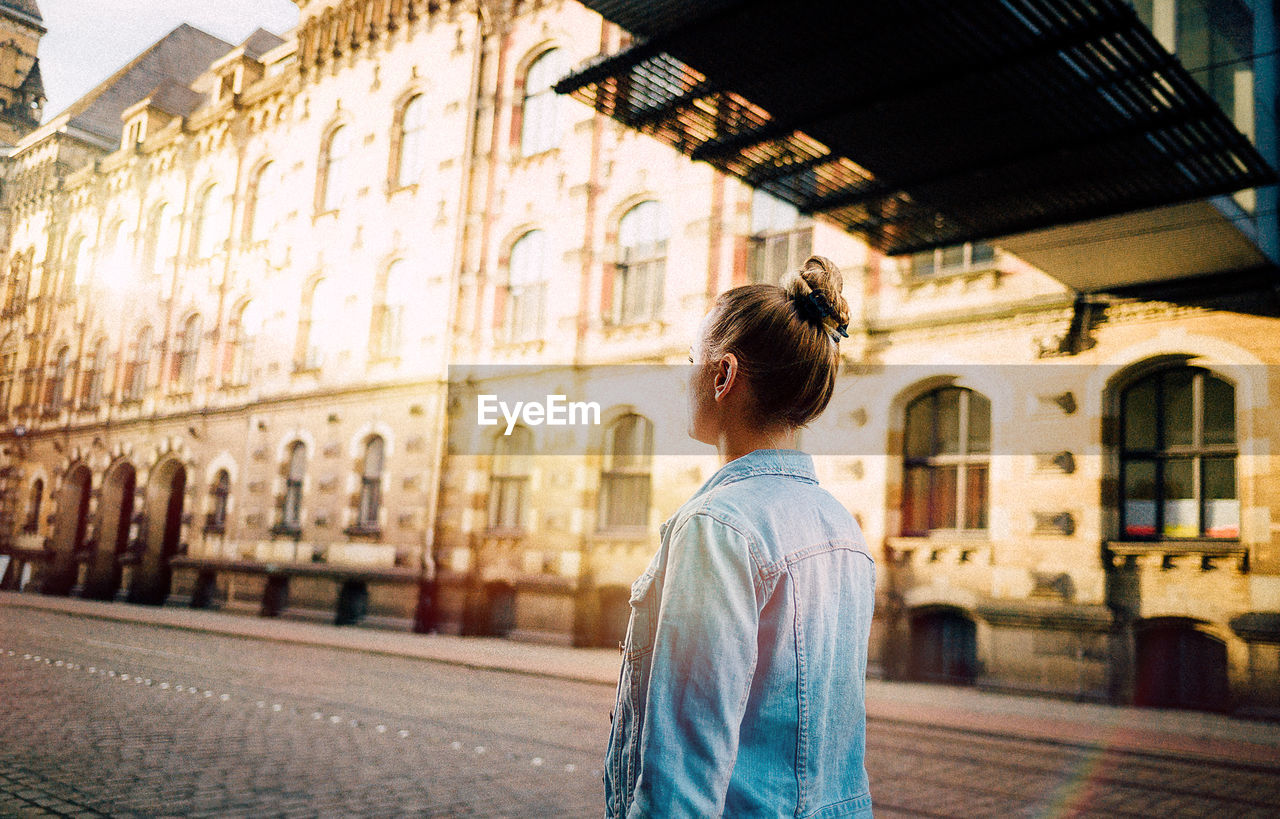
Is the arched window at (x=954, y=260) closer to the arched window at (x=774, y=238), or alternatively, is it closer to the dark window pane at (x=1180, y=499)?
the arched window at (x=774, y=238)

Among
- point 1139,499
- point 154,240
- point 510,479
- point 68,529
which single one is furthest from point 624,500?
point 68,529

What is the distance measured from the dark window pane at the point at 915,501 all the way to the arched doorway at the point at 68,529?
1109 inches

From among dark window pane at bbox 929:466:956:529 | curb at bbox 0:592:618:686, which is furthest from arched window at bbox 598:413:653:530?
dark window pane at bbox 929:466:956:529

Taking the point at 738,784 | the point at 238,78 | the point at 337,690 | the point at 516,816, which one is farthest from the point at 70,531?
the point at 738,784

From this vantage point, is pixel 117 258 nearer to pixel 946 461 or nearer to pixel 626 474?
pixel 626 474

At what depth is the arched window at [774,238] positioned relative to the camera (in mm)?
16656

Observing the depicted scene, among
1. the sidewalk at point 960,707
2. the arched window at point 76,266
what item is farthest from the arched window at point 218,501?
the arched window at point 76,266

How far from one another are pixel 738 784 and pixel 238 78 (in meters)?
31.5

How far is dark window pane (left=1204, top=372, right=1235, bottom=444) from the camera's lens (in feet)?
40.4

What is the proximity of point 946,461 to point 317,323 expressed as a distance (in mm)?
16605

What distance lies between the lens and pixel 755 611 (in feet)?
5.16

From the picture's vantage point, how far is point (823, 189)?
477 inches

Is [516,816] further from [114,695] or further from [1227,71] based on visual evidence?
[1227,71]

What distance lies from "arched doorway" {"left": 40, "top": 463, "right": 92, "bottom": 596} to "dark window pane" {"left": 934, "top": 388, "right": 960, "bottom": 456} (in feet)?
94.6
